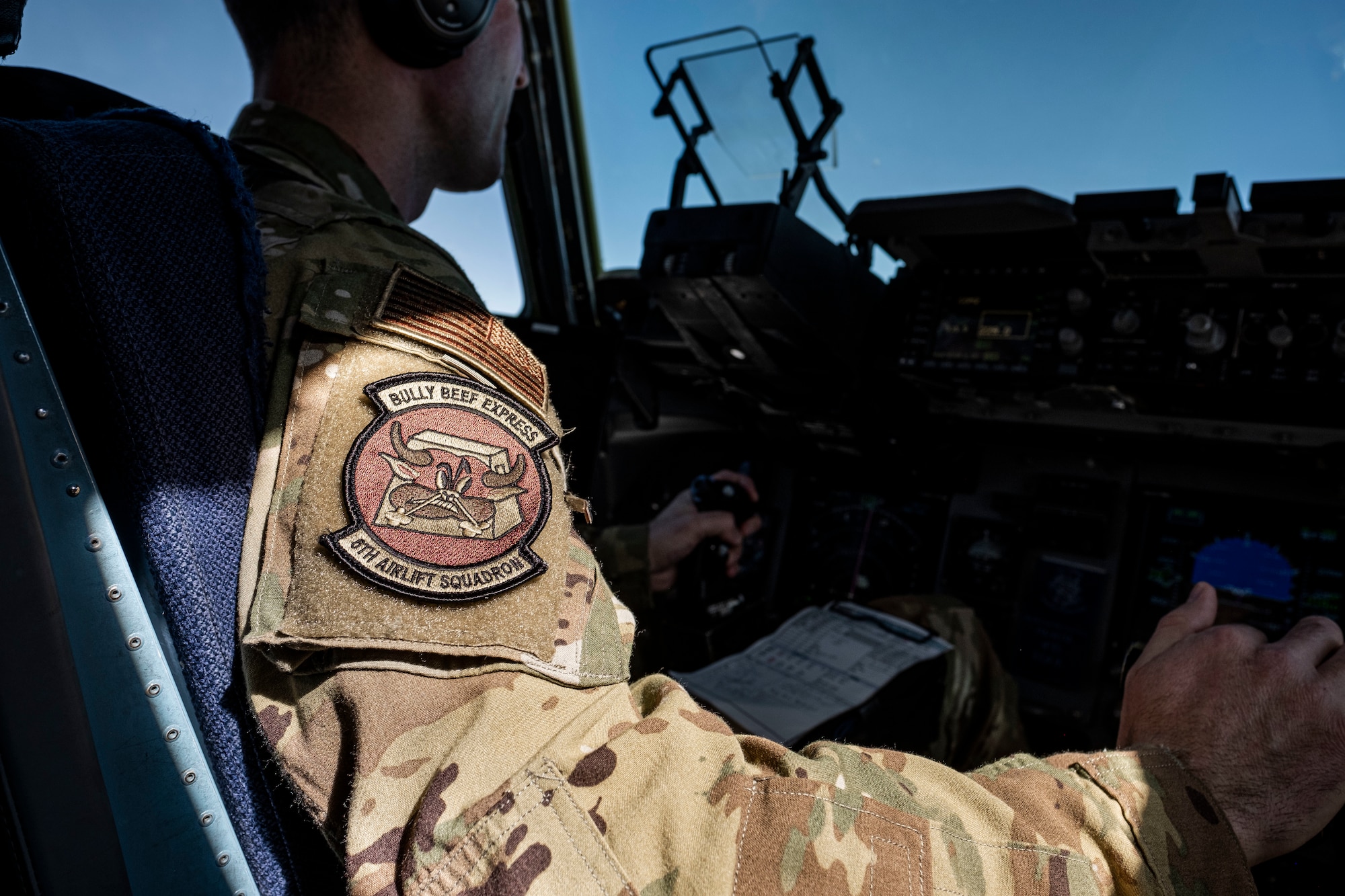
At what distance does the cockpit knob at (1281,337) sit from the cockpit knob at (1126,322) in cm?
20

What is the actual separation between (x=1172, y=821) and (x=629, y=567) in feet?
3.15

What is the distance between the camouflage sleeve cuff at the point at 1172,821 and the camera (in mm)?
548

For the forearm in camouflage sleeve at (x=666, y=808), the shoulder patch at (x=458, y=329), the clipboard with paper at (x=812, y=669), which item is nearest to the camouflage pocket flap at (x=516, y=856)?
the forearm in camouflage sleeve at (x=666, y=808)

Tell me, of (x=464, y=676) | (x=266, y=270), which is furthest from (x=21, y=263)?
(x=464, y=676)

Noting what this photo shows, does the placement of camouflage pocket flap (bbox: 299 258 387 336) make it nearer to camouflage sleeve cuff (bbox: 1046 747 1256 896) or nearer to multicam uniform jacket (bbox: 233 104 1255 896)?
multicam uniform jacket (bbox: 233 104 1255 896)

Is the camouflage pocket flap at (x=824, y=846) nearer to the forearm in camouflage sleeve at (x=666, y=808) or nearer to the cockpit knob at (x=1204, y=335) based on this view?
the forearm in camouflage sleeve at (x=666, y=808)

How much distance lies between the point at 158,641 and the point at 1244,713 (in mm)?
778

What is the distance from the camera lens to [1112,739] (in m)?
1.68

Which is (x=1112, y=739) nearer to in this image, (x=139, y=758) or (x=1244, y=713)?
(x=1244, y=713)

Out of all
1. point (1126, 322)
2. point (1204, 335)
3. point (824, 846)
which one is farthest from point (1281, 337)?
point (824, 846)

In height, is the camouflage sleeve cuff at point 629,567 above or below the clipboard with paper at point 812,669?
above

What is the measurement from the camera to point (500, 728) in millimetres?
500

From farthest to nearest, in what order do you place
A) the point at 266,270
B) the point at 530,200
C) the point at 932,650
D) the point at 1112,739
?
1. the point at 530,200
2. the point at 1112,739
3. the point at 932,650
4. the point at 266,270

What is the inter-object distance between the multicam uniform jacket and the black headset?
35cm
